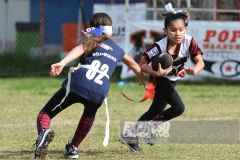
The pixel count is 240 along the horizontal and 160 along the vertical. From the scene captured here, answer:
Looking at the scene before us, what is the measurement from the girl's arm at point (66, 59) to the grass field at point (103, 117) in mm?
1078

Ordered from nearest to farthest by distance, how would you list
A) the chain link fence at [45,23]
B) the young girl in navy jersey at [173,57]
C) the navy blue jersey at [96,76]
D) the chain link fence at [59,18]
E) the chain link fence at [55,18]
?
the navy blue jersey at [96,76], the young girl in navy jersey at [173,57], the chain link fence at [59,18], the chain link fence at [55,18], the chain link fence at [45,23]

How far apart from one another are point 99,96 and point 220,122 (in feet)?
10.8

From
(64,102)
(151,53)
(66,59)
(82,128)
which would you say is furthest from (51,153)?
(151,53)

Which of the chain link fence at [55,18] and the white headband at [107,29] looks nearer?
the white headband at [107,29]

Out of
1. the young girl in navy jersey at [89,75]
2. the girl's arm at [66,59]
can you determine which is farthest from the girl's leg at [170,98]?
the girl's arm at [66,59]

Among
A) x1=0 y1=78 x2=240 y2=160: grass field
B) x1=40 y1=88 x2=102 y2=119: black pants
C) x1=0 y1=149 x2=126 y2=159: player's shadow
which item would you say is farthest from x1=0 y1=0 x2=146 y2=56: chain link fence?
x1=40 y1=88 x2=102 y2=119: black pants

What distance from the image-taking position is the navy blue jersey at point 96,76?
6105 millimetres

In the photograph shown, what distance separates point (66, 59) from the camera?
5.94 m

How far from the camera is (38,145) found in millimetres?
5938

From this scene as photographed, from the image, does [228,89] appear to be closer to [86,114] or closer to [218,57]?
[218,57]

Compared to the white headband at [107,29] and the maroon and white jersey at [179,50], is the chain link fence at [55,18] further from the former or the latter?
the white headband at [107,29]

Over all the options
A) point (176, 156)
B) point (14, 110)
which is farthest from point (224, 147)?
point (14, 110)

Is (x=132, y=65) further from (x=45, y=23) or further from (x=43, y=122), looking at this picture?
(x=45, y=23)

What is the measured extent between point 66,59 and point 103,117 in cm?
374
